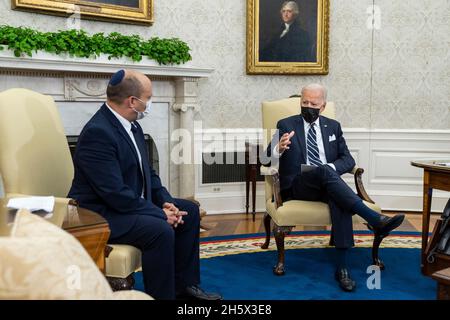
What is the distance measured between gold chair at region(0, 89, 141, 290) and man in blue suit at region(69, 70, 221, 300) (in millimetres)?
105

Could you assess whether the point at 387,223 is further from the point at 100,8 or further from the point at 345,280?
the point at 100,8

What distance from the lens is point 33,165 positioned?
2.99 metres

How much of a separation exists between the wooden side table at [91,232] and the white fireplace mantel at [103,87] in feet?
8.40

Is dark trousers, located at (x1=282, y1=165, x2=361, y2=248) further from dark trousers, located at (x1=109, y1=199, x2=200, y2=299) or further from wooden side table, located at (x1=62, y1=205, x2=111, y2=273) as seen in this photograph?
wooden side table, located at (x1=62, y1=205, x2=111, y2=273)

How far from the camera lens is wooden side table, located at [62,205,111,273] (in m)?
2.04

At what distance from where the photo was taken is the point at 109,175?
2.74 m

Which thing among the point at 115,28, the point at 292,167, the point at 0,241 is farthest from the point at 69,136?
the point at 0,241

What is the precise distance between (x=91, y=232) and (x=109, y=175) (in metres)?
0.70

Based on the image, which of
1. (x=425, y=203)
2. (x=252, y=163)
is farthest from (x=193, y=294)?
(x=252, y=163)

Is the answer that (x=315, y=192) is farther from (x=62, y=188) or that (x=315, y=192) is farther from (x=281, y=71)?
(x=281, y=71)

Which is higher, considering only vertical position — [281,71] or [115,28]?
[115,28]

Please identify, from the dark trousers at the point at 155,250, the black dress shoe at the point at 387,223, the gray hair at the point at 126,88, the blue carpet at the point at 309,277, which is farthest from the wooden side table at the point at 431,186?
the gray hair at the point at 126,88

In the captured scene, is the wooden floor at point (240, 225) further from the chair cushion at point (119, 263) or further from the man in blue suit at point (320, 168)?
the chair cushion at point (119, 263)

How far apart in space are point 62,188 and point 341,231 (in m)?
1.89
